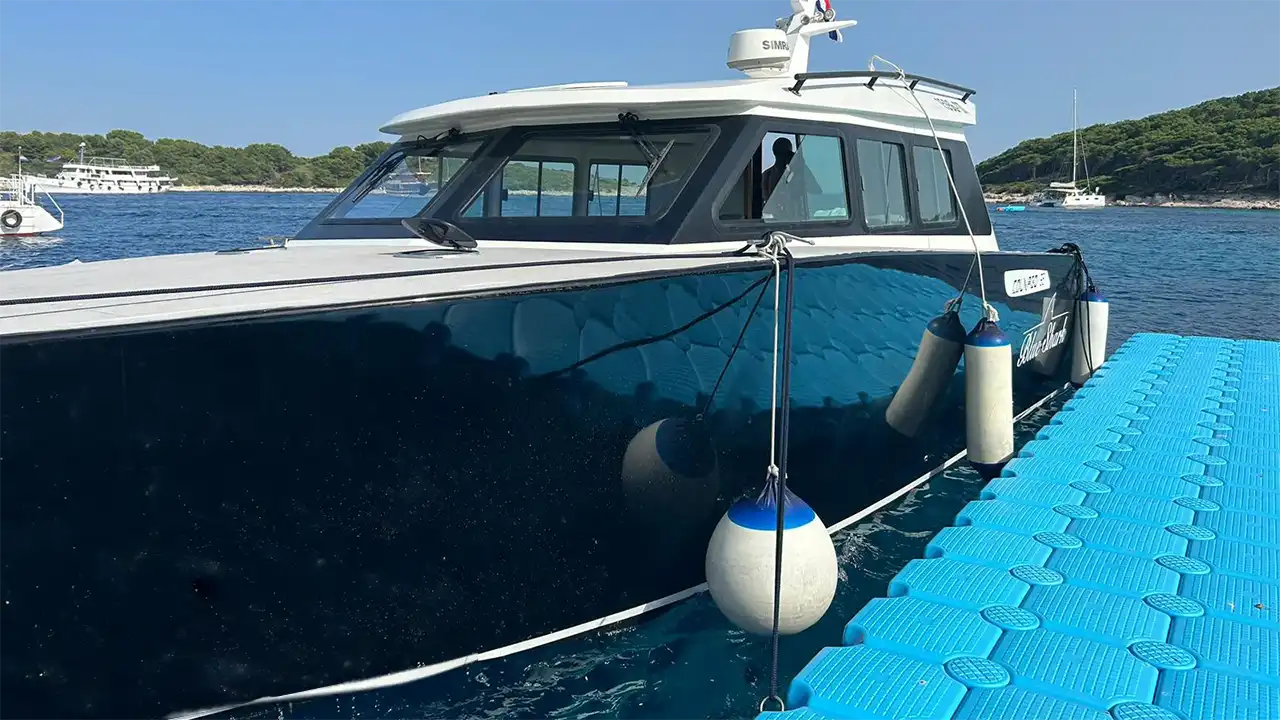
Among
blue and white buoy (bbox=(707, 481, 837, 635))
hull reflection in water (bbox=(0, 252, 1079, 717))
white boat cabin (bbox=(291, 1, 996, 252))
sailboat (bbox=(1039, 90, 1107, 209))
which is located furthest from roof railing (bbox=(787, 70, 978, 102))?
sailboat (bbox=(1039, 90, 1107, 209))

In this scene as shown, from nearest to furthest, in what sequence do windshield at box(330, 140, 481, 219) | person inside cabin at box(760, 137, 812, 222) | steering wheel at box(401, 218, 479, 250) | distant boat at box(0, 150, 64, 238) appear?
1. steering wheel at box(401, 218, 479, 250)
2. person inside cabin at box(760, 137, 812, 222)
3. windshield at box(330, 140, 481, 219)
4. distant boat at box(0, 150, 64, 238)

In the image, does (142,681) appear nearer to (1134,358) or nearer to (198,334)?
(198,334)

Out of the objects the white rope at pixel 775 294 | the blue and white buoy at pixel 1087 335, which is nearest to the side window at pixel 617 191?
the white rope at pixel 775 294

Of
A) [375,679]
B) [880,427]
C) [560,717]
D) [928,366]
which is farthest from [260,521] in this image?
[928,366]

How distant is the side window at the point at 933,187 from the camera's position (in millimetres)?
5262

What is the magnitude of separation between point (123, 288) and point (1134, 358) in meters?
8.20

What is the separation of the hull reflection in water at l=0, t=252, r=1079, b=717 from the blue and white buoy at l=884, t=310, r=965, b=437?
1.14m

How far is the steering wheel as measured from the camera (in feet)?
12.2

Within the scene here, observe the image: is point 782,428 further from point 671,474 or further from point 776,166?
point 776,166

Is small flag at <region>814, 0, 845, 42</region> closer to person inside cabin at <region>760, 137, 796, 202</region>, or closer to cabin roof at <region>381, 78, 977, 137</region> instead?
cabin roof at <region>381, 78, 977, 137</region>

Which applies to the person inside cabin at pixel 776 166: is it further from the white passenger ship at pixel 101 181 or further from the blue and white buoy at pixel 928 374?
the white passenger ship at pixel 101 181

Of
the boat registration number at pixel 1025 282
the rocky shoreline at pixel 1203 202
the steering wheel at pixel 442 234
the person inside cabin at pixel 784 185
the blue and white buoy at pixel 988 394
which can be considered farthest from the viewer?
the rocky shoreline at pixel 1203 202

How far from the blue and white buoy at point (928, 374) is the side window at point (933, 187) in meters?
0.71

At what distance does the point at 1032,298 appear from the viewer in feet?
20.4
